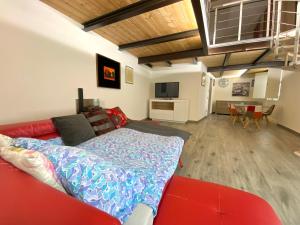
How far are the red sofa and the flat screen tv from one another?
470cm

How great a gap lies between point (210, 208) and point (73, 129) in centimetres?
164

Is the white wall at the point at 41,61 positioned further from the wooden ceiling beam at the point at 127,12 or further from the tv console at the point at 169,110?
the tv console at the point at 169,110

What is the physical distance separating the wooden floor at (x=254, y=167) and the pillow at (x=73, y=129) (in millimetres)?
1387

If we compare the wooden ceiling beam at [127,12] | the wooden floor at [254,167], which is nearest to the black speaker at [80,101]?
the wooden ceiling beam at [127,12]

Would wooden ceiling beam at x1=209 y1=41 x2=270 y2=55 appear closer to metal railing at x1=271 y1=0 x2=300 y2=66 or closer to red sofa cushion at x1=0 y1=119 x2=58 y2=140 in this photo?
metal railing at x1=271 y1=0 x2=300 y2=66

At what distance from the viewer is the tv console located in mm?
5359

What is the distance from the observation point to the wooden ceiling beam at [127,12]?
1996mm

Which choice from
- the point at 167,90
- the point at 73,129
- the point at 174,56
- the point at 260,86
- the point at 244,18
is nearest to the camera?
the point at 73,129

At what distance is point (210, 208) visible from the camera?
3.10 ft

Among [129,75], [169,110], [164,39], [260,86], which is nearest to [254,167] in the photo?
[164,39]

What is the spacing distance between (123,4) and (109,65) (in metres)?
1.58

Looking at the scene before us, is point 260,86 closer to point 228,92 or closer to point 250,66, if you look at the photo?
point 228,92

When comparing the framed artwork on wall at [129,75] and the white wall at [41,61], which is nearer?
the white wall at [41,61]

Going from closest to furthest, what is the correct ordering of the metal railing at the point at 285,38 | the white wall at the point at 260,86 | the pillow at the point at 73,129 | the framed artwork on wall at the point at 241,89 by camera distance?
the pillow at the point at 73,129 → the metal railing at the point at 285,38 → the white wall at the point at 260,86 → the framed artwork on wall at the point at 241,89
